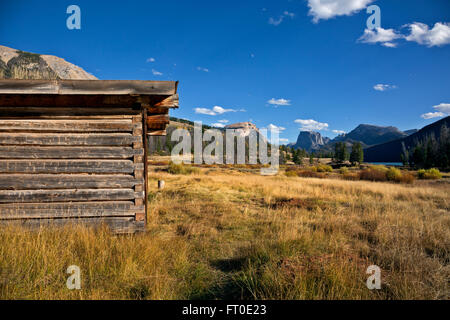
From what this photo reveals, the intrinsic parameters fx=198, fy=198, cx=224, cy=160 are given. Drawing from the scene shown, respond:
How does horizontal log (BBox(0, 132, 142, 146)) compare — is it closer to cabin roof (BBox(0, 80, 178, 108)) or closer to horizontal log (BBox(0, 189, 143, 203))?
cabin roof (BBox(0, 80, 178, 108))

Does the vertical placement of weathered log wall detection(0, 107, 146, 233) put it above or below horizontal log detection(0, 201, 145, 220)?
above

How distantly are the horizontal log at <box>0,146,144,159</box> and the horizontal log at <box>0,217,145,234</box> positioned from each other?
140 centimetres

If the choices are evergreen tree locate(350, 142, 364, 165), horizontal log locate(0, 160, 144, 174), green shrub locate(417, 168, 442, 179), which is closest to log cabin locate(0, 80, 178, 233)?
horizontal log locate(0, 160, 144, 174)

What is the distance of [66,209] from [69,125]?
1.89 m

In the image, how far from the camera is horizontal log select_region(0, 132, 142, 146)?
4418 millimetres

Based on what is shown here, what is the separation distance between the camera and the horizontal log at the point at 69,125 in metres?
4.42

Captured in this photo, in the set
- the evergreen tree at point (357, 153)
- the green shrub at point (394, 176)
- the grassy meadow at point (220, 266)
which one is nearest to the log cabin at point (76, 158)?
the grassy meadow at point (220, 266)

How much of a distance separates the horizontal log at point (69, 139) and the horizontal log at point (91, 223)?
1703 millimetres

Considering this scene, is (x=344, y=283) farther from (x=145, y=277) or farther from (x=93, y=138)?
(x=93, y=138)

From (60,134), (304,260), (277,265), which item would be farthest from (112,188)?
(304,260)

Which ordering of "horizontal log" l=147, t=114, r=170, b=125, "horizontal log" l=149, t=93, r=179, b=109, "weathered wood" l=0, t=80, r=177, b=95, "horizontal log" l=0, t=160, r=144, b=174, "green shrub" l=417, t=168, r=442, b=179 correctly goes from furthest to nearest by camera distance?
"green shrub" l=417, t=168, r=442, b=179, "horizontal log" l=147, t=114, r=170, b=125, "horizontal log" l=149, t=93, r=179, b=109, "horizontal log" l=0, t=160, r=144, b=174, "weathered wood" l=0, t=80, r=177, b=95

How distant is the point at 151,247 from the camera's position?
11.8ft
